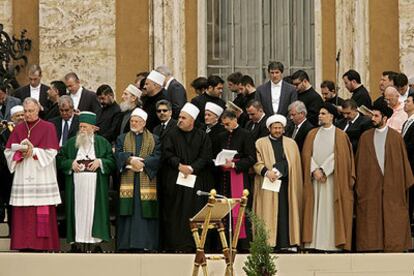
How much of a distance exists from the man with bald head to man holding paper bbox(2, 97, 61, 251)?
4.18m

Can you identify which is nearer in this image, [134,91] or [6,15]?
[134,91]

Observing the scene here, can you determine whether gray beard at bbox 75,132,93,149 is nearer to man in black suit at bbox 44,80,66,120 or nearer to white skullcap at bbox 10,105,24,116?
white skullcap at bbox 10,105,24,116

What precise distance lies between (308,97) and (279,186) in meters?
1.66

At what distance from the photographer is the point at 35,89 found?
2664cm

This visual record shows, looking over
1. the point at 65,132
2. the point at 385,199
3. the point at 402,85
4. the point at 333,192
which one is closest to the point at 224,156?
the point at 333,192

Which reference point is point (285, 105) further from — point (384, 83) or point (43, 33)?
point (43, 33)

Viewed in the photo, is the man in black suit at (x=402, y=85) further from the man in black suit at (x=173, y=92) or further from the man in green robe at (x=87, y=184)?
the man in green robe at (x=87, y=184)

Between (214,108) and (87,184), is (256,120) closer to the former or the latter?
(214,108)

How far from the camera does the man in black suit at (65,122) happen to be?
25.3m

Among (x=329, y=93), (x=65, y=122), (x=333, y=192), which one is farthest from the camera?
(x=329, y=93)

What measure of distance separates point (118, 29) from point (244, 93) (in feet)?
10.8

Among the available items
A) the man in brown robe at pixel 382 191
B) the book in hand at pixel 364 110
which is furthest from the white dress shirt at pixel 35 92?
the man in brown robe at pixel 382 191

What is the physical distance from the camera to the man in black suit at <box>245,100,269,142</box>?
25.2 m

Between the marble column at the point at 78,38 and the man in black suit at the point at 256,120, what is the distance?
3702mm
